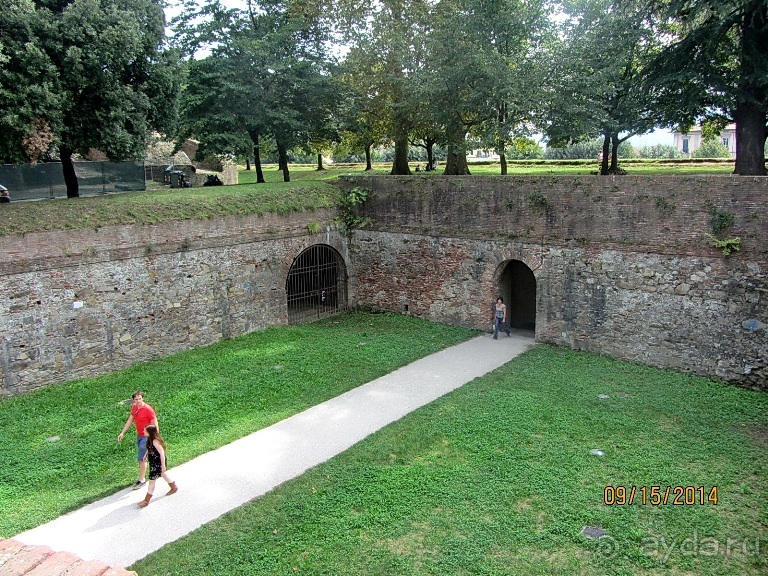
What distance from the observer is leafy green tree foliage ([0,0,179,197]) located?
12.2 metres

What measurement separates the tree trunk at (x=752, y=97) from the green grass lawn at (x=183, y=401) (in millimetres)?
8511

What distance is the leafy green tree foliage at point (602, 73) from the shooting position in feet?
54.4

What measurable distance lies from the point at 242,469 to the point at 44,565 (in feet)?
15.1

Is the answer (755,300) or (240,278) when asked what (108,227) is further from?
(755,300)

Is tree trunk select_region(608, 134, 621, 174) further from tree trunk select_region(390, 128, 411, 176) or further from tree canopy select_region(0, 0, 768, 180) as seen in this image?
tree trunk select_region(390, 128, 411, 176)

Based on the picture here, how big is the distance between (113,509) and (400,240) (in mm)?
11348

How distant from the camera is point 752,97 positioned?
15078 millimetres

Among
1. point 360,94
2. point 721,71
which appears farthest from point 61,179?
point 721,71

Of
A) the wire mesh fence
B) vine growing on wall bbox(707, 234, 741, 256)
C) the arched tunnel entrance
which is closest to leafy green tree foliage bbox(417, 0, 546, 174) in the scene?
the arched tunnel entrance

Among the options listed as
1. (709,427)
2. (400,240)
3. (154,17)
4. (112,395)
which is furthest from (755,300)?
(154,17)

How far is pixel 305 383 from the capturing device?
41.1 ft

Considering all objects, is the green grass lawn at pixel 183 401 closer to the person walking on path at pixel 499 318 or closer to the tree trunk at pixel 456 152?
the person walking on path at pixel 499 318

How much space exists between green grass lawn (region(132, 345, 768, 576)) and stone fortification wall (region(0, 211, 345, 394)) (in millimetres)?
6700
